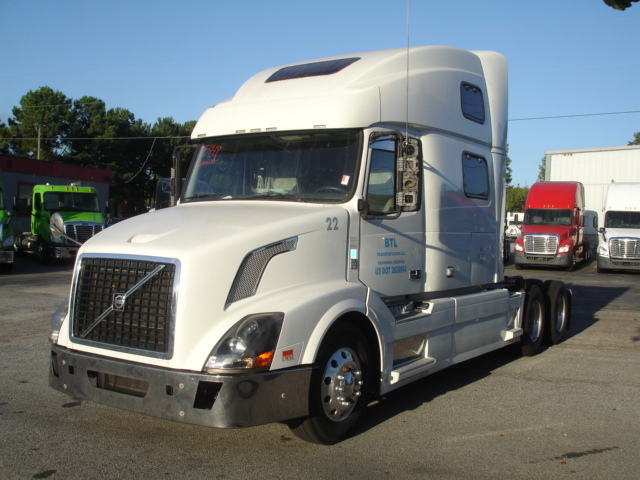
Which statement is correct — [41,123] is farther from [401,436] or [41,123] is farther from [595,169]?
[401,436]

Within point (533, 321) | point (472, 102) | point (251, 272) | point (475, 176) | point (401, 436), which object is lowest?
point (401, 436)

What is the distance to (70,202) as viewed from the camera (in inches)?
969

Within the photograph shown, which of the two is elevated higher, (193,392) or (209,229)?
(209,229)

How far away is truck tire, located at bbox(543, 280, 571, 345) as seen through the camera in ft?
33.7

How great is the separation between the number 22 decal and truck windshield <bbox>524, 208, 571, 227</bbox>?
75.3 ft

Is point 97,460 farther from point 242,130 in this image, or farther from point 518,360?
point 518,360

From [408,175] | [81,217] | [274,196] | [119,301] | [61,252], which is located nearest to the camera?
[119,301]

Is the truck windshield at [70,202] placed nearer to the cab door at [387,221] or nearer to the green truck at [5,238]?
the green truck at [5,238]

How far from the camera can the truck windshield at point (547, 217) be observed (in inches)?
Answer: 1051

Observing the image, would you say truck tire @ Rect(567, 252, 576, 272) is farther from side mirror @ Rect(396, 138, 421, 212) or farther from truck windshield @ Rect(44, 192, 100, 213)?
side mirror @ Rect(396, 138, 421, 212)

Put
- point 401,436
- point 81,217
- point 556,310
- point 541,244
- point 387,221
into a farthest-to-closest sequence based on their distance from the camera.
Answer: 1. point 541,244
2. point 81,217
3. point 556,310
4. point 387,221
5. point 401,436

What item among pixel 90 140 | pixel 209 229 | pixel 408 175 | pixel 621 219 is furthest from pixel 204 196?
pixel 90 140

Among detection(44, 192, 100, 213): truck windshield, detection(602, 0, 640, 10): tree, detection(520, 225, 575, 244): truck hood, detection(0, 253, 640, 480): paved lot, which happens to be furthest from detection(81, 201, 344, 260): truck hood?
detection(520, 225, 575, 244): truck hood

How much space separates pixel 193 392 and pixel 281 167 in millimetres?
2363
